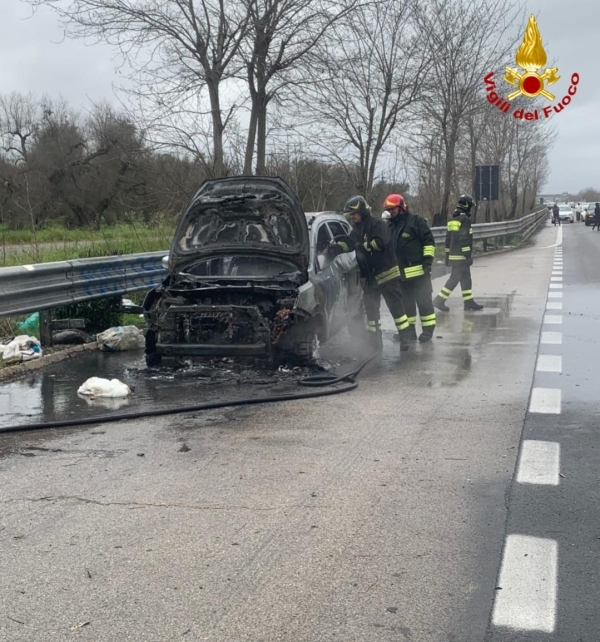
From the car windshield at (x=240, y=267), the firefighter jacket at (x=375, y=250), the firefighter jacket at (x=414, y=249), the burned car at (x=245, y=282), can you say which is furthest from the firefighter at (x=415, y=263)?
the car windshield at (x=240, y=267)

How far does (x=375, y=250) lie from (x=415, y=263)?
2.62 feet

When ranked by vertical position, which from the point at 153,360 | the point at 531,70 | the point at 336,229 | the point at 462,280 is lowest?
the point at 153,360

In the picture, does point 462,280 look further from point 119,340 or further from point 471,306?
point 119,340

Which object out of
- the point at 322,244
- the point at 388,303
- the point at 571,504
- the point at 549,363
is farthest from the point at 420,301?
the point at 571,504

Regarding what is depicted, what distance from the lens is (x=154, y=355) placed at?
8539 millimetres

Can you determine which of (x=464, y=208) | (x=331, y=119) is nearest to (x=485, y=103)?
(x=331, y=119)

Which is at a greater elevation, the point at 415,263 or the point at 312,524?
the point at 415,263

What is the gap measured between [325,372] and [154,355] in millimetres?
1784

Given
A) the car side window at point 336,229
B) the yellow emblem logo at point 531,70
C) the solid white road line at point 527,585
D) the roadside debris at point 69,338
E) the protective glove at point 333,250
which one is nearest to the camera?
the solid white road line at point 527,585

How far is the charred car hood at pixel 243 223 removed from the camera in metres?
8.80

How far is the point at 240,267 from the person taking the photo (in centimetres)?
914

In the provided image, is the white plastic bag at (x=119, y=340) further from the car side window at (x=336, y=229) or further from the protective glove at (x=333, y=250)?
the car side window at (x=336, y=229)

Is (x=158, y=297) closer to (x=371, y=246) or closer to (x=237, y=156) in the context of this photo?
(x=371, y=246)

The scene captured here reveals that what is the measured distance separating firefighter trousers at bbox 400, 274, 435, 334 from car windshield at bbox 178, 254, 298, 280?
7.19 feet
